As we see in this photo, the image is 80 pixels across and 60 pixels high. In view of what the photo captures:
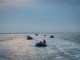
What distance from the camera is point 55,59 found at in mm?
41250

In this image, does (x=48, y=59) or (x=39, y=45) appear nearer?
(x=48, y=59)

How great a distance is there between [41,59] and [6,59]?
22.8 ft

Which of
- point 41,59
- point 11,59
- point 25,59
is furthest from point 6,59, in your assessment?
point 41,59

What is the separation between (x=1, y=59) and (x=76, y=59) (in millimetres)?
15131

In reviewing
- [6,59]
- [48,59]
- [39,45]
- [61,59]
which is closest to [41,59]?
[48,59]

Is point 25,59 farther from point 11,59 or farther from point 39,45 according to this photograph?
point 39,45

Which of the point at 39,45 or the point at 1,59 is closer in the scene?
the point at 1,59

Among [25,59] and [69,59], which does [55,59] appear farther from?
[25,59]

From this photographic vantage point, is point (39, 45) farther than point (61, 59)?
Yes

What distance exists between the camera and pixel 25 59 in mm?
41062

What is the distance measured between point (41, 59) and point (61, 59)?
4044mm

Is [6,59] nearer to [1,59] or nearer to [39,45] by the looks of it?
[1,59]

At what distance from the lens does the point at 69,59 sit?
42125 millimetres

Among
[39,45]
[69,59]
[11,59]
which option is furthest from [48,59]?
[39,45]
